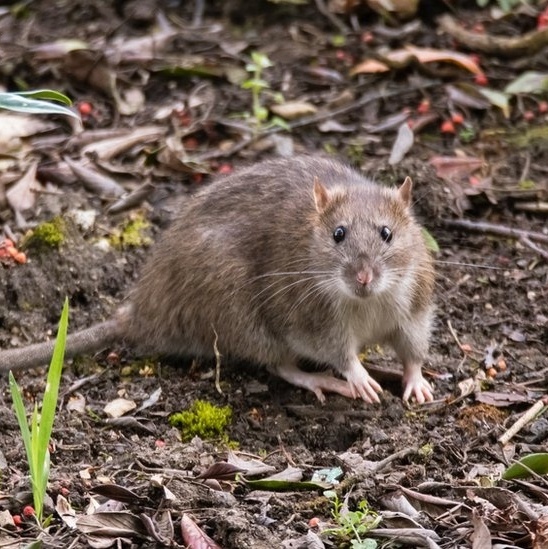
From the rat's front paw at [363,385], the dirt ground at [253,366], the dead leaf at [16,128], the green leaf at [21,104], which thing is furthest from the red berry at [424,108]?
the green leaf at [21,104]

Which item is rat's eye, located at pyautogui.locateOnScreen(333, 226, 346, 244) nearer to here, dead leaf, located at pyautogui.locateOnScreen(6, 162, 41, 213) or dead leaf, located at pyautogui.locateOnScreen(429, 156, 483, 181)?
dead leaf, located at pyautogui.locateOnScreen(429, 156, 483, 181)

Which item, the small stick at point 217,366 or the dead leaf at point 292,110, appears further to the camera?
the dead leaf at point 292,110

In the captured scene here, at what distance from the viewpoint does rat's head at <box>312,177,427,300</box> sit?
5.77m

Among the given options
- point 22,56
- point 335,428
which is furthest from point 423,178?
point 22,56

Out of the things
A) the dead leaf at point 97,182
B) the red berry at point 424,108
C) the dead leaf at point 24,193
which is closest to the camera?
the dead leaf at point 24,193

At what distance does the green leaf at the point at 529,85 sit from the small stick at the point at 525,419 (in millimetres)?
3631

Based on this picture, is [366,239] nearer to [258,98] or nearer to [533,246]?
[533,246]

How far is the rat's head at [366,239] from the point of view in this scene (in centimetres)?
577

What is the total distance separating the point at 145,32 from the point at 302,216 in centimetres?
→ 457

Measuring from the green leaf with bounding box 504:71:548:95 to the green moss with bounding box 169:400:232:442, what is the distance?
4.17 meters

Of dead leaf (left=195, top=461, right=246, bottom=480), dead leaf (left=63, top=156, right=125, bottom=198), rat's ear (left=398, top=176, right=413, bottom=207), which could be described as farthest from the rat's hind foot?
dead leaf (left=63, top=156, right=125, bottom=198)

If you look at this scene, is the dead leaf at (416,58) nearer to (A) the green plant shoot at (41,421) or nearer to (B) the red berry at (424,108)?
(B) the red berry at (424,108)

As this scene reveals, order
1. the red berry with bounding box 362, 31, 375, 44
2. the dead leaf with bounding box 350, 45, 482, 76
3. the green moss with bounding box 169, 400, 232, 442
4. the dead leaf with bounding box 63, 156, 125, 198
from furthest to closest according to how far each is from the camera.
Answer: the red berry with bounding box 362, 31, 375, 44, the dead leaf with bounding box 350, 45, 482, 76, the dead leaf with bounding box 63, 156, 125, 198, the green moss with bounding box 169, 400, 232, 442

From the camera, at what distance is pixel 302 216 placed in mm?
6227
